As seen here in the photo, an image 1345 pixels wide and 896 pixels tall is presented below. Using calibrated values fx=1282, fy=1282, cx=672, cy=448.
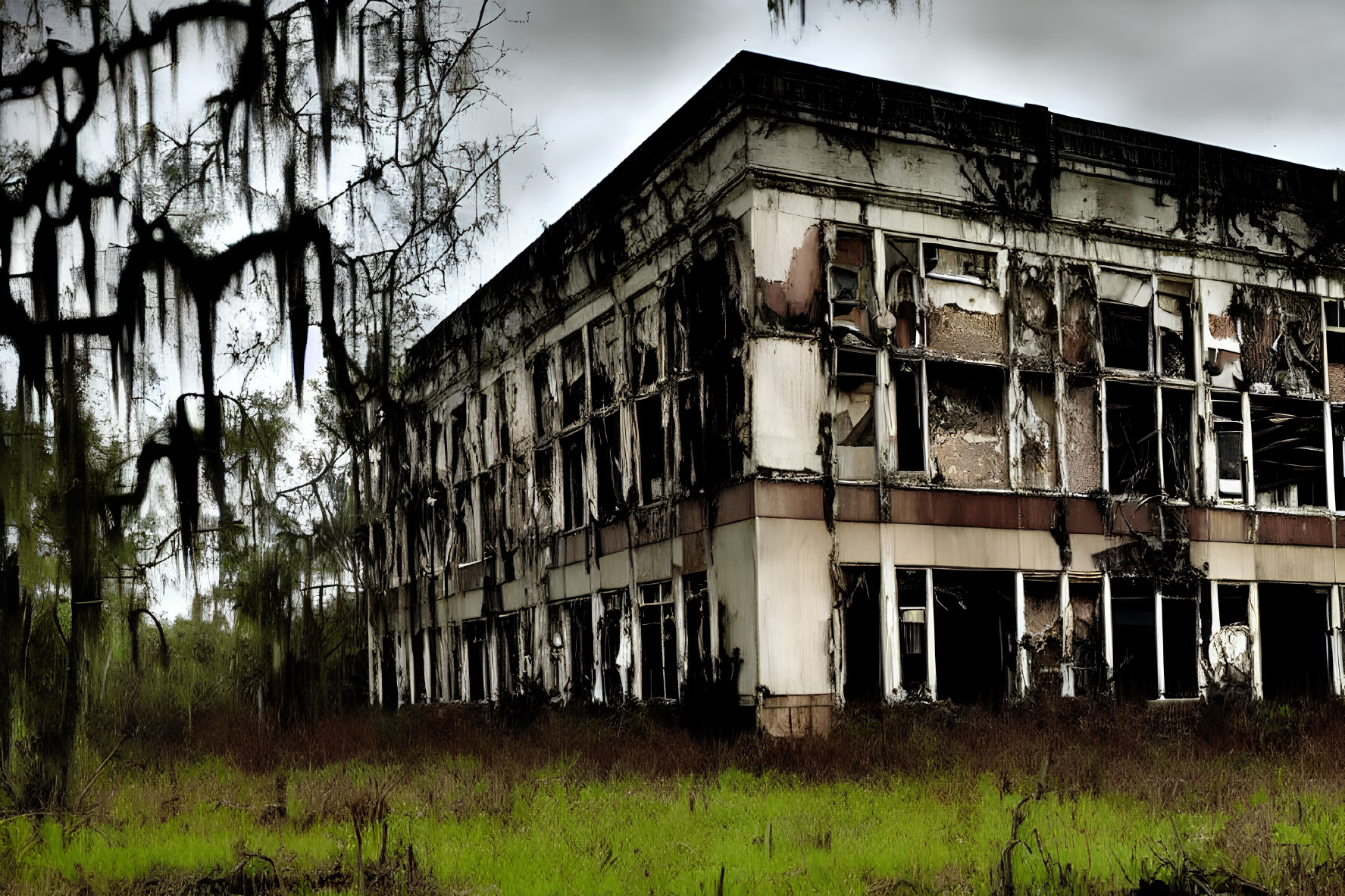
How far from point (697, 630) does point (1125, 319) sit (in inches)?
325

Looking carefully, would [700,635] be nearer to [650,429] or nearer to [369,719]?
[650,429]

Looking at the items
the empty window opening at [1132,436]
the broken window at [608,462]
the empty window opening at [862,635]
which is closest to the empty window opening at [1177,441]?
the empty window opening at [1132,436]

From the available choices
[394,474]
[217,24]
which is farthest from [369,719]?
[217,24]

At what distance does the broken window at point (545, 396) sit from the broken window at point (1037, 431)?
8457 mm

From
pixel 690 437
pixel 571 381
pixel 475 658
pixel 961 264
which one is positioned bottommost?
pixel 475 658

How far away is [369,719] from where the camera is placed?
67.7 ft

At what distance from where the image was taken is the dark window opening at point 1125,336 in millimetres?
19641

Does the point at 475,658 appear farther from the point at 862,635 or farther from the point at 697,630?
the point at 862,635

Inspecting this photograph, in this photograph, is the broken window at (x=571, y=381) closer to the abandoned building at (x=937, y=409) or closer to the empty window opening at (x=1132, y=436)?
the abandoned building at (x=937, y=409)

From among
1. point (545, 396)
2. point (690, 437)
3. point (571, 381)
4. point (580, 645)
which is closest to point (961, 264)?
point (690, 437)

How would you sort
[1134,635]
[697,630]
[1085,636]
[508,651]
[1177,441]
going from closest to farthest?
[697,630]
[1085,636]
[1134,635]
[1177,441]
[508,651]

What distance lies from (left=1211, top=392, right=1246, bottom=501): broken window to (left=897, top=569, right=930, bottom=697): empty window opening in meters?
5.89

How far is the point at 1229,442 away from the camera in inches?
796

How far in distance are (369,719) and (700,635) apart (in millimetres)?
6092
